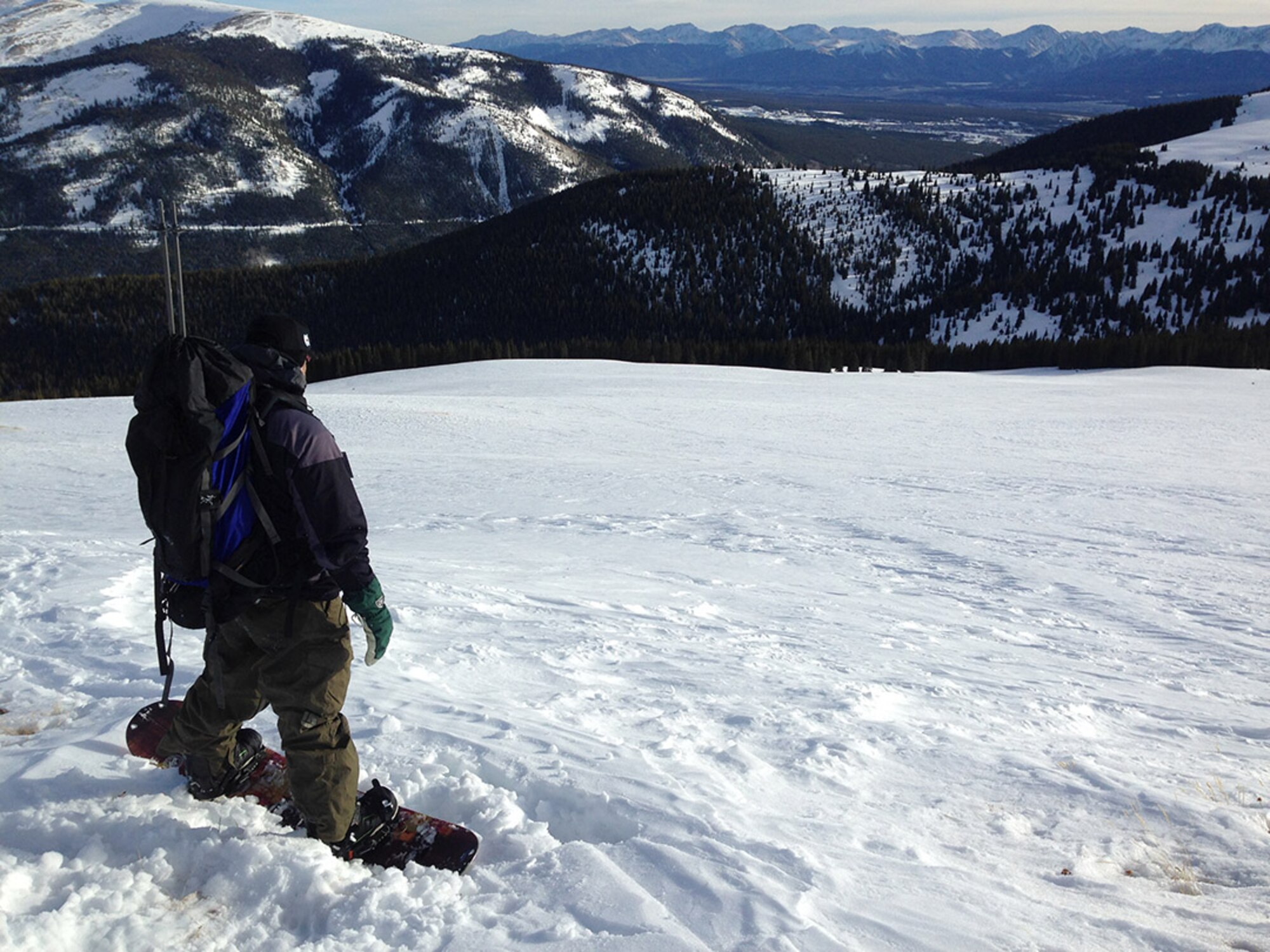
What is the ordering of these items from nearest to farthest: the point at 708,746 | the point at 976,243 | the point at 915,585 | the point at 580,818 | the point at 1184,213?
1. the point at 580,818
2. the point at 708,746
3. the point at 915,585
4. the point at 1184,213
5. the point at 976,243

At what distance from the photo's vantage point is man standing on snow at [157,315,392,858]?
3389mm

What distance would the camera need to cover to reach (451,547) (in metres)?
9.76

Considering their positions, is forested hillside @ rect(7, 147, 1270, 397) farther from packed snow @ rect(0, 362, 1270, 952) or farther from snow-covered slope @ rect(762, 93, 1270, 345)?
packed snow @ rect(0, 362, 1270, 952)

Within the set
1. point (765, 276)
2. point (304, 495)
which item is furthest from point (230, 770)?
point (765, 276)

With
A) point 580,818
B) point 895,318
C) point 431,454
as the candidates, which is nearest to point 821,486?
point 431,454

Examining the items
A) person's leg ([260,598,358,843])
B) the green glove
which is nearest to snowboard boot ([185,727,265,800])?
person's leg ([260,598,358,843])

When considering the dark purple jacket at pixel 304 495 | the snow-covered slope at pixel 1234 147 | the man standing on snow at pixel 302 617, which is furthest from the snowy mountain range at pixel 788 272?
the dark purple jacket at pixel 304 495

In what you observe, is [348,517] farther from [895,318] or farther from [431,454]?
[895,318]

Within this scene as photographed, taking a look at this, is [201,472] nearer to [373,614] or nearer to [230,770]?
[373,614]

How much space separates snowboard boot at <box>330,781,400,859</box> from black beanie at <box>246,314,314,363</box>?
78.2 inches

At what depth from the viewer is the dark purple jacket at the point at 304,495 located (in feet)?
11.0

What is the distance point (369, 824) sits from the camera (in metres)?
3.79

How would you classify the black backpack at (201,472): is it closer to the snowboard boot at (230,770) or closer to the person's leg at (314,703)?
the person's leg at (314,703)

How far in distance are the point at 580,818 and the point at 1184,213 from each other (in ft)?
368
